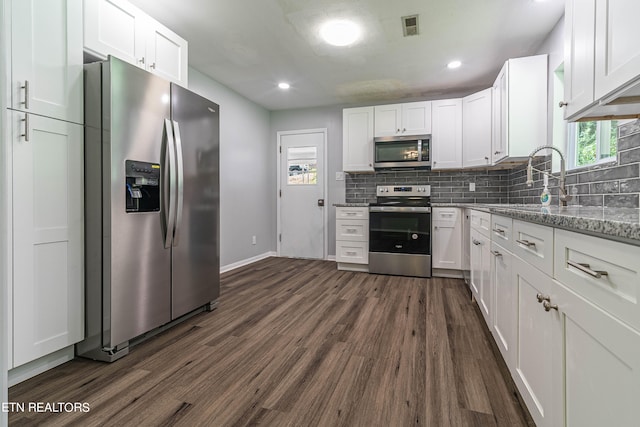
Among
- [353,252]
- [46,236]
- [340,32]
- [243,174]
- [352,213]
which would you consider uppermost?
[340,32]

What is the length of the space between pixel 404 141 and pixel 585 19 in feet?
8.89

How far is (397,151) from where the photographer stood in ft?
13.3

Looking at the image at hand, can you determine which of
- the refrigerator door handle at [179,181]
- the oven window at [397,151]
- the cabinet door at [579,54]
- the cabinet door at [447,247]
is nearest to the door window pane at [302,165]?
the oven window at [397,151]

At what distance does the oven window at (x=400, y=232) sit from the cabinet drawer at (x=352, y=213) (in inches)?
5.6

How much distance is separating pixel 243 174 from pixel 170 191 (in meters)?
2.38

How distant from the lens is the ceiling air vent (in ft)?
8.21

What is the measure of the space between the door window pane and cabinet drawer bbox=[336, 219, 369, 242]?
44.5 inches

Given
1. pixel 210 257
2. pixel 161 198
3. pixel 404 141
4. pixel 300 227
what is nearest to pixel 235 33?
pixel 161 198

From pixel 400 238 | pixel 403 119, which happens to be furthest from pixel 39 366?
pixel 403 119

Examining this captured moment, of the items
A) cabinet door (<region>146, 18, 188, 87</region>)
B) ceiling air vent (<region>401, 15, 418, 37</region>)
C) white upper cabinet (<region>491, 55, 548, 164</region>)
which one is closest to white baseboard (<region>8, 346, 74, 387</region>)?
cabinet door (<region>146, 18, 188, 87</region>)

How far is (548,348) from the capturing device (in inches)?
40.0

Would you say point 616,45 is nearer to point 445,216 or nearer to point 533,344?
point 533,344

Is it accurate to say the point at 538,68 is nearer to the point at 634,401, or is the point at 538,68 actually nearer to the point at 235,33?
the point at 235,33

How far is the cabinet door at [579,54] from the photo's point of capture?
4.17 feet
